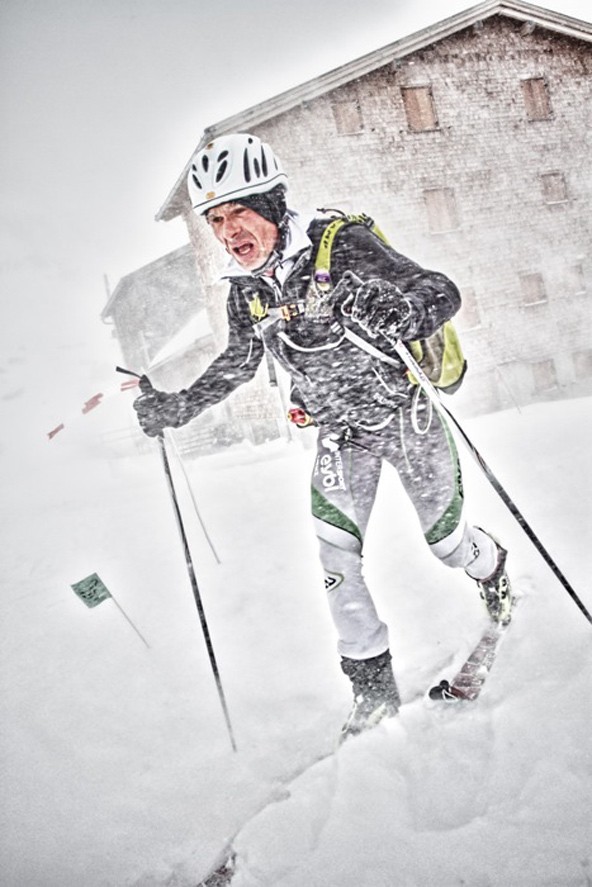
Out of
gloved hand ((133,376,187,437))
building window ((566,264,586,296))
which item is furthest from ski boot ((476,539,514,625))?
building window ((566,264,586,296))

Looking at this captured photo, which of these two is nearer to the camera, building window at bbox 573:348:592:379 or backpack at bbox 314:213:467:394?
backpack at bbox 314:213:467:394

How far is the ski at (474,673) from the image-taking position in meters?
2.22

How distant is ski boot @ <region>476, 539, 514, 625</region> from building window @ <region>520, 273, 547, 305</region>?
480 inches

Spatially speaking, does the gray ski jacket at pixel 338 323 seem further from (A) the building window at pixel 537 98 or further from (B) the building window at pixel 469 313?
(A) the building window at pixel 537 98

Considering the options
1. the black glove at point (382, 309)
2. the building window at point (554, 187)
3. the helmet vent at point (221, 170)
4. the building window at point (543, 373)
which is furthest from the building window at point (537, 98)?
the black glove at point (382, 309)

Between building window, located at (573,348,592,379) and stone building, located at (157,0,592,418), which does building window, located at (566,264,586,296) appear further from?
building window, located at (573,348,592,379)

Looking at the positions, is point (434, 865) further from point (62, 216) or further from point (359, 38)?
point (359, 38)

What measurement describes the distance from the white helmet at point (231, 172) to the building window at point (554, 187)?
44.5 feet

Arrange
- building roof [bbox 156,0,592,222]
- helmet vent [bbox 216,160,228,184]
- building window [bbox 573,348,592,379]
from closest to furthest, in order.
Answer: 1. helmet vent [bbox 216,160,228,184]
2. building roof [bbox 156,0,592,222]
3. building window [bbox 573,348,592,379]

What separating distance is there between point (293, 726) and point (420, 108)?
553 inches

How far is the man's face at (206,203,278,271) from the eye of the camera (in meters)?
2.19

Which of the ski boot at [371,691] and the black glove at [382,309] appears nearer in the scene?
the black glove at [382,309]

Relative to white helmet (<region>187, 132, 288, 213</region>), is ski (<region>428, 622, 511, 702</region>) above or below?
below

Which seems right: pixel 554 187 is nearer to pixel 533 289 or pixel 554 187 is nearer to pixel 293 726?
pixel 533 289
